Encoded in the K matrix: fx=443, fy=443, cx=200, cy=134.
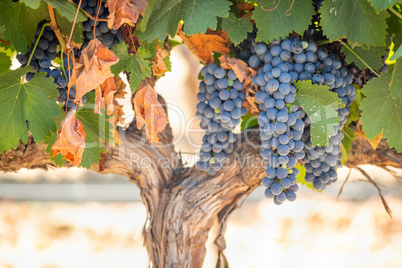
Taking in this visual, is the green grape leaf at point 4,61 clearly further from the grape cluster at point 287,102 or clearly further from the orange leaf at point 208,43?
the grape cluster at point 287,102

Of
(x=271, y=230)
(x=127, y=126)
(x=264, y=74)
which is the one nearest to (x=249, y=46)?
(x=264, y=74)

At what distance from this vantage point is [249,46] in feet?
2.95

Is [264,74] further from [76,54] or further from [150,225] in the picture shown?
[150,225]

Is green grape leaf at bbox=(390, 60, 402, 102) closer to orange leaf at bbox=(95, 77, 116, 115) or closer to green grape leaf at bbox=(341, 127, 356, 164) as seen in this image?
green grape leaf at bbox=(341, 127, 356, 164)

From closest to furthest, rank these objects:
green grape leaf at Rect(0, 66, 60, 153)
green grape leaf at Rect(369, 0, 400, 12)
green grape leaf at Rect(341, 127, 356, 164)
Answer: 1. green grape leaf at Rect(369, 0, 400, 12)
2. green grape leaf at Rect(0, 66, 60, 153)
3. green grape leaf at Rect(341, 127, 356, 164)

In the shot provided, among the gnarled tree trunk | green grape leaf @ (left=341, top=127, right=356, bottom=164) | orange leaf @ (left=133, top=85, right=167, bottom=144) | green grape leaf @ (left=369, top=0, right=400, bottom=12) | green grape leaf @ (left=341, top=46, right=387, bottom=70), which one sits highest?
green grape leaf @ (left=369, top=0, right=400, bottom=12)

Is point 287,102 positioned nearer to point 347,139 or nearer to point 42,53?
point 347,139

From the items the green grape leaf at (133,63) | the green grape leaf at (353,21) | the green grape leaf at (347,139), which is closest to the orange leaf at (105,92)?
the green grape leaf at (133,63)

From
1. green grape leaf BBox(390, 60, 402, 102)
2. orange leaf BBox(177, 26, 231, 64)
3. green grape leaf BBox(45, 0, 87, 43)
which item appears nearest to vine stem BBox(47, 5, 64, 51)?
green grape leaf BBox(45, 0, 87, 43)

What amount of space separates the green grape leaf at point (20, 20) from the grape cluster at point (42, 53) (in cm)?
3

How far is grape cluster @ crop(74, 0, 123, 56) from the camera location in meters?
0.78

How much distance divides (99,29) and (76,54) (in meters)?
0.10

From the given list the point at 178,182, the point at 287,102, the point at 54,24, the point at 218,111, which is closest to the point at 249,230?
the point at 178,182

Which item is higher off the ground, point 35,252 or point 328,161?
point 328,161
